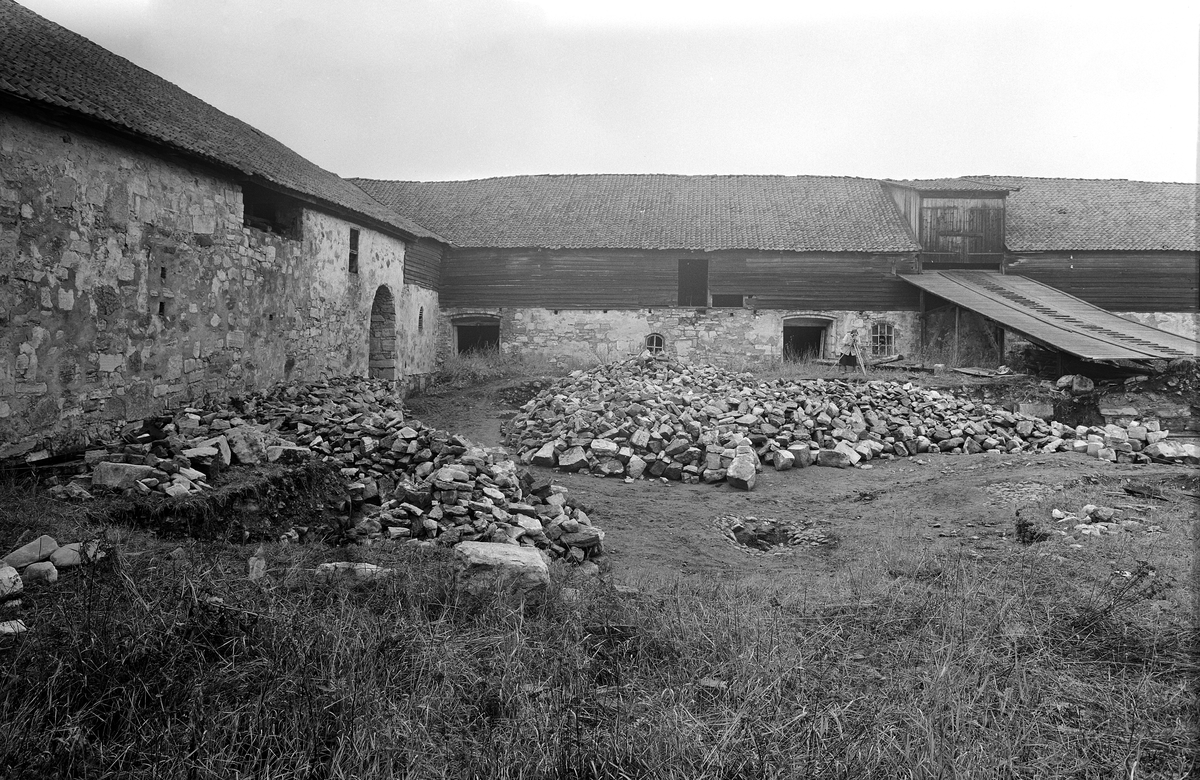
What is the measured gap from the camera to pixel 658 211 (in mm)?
24109

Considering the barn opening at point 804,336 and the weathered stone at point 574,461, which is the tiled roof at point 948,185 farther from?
the weathered stone at point 574,461

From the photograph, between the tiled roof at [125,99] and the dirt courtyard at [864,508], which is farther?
the tiled roof at [125,99]

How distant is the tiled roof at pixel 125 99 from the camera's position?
316 inches

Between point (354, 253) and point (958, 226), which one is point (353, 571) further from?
point (958, 226)

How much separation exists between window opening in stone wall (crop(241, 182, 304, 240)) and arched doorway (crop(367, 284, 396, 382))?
4.20m

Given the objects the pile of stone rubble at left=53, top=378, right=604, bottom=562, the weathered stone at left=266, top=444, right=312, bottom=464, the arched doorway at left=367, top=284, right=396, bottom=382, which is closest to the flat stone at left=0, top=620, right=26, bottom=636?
the pile of stone rubble at left=53, top=378, right=604, bottom=562

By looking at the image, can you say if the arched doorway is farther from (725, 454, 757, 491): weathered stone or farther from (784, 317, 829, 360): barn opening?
(784, 317, 829, 360): barn opening

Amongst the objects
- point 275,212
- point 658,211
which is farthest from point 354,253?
point 658,211

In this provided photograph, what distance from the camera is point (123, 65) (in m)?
12.4

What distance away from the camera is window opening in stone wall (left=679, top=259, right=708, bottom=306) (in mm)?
22641

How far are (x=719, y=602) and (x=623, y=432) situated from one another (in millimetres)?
6583

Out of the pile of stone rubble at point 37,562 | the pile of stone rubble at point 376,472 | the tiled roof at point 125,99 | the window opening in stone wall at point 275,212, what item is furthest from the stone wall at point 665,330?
the pile of stone rubble at point 37,562

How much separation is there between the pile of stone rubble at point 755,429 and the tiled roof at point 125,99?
6224 millimetres

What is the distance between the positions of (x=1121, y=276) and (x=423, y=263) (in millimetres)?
21871
